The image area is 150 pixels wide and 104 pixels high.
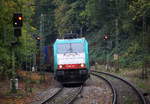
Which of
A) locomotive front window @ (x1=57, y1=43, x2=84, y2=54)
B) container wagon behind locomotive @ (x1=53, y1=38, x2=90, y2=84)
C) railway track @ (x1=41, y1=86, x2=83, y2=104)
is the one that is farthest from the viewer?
locomotive front window @ (x1=57, y1=43, x2=84, y2=54)

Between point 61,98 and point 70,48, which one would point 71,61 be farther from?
point 61,98

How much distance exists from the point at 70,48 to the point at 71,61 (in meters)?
1.06

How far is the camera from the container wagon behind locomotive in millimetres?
27703

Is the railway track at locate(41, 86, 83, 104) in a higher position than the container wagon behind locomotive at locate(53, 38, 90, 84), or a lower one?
lower

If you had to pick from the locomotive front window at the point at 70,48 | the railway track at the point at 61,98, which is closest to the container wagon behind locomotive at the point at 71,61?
the locomotive front window at the point at 70,48

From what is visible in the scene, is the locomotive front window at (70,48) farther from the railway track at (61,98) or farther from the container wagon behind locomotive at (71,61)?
the railway track at (61,98)

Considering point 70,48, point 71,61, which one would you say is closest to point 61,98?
point 71,61

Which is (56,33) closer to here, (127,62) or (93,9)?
(93,9)

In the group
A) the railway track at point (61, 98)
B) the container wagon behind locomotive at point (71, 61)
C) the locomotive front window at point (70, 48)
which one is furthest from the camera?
the locomotive front window at point (70, 48)

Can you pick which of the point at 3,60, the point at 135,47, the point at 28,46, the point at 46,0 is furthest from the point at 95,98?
the point at 46,0

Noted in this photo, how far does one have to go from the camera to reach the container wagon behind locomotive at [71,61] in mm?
27703

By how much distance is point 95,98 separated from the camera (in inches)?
846

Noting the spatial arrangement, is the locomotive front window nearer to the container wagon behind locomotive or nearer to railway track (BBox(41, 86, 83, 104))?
the container wagon behind locomotive

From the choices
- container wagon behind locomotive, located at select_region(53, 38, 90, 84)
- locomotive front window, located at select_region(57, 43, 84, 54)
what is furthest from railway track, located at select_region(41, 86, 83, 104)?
locomotive front window, located at select_region(57, 43, 84, 54)
